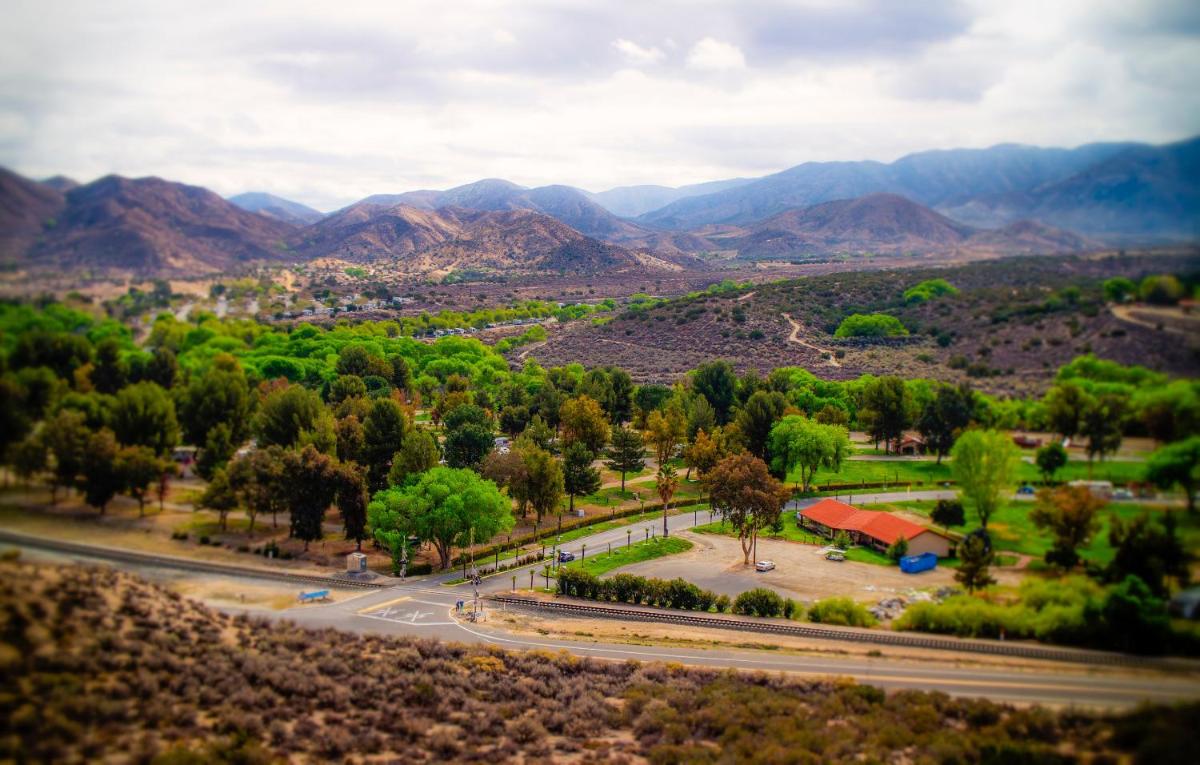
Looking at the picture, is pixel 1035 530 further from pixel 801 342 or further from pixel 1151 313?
pixel 801 342

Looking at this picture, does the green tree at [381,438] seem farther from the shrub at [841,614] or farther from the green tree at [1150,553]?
the green tree at [1150,553]

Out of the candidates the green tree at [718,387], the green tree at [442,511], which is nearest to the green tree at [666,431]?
the green tree at [718,387]

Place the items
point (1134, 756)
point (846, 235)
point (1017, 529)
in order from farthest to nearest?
1. point (846, 235)
2. point (1017, 529)
3. point (1134, 756)

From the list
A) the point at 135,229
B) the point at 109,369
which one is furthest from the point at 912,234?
the point at 109,369

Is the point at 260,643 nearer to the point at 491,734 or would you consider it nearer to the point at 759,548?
the point at 491,734

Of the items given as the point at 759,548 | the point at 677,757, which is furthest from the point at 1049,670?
the point at 759,548

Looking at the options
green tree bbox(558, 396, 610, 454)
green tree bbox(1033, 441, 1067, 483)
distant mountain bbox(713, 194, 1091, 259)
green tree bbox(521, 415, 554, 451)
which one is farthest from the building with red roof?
green tree bbox(521, 415, 554, 451)

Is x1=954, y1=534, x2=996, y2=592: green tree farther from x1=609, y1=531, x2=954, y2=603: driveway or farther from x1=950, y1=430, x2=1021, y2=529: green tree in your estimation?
x1=609, y1=531, x2=954, y2=603: driveway

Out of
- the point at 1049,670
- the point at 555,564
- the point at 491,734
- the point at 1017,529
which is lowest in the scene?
the point at 555,564
